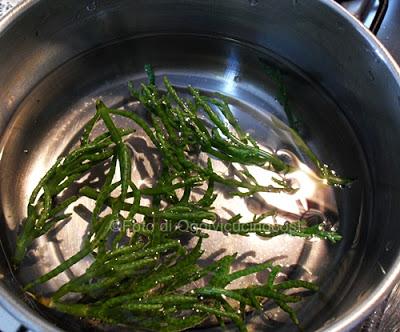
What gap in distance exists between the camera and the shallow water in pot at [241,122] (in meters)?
1.66

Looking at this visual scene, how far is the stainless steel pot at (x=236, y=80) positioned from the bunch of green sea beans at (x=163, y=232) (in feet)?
0.44

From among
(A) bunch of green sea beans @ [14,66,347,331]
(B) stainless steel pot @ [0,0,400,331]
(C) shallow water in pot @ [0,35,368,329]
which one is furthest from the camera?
(C) shallow water in pot @ [0,35,368,329]

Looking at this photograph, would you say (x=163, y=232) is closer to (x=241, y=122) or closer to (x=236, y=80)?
(x=241, y=122)

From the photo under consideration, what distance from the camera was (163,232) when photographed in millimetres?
1471

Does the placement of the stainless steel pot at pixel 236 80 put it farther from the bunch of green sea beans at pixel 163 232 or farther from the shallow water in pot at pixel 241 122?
the bunch of green sea beans at pixel 163 232

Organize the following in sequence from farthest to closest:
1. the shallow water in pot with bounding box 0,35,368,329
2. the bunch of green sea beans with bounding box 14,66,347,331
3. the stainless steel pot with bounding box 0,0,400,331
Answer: the shallow water in pot with bounding box 0,35,368,329
the stainless steel pot with bounding box 0,0,400,331
the bunch of green sea beans with bounding box 14,66,347,331

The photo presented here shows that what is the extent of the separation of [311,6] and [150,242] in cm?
98

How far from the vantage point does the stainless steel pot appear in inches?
59.2

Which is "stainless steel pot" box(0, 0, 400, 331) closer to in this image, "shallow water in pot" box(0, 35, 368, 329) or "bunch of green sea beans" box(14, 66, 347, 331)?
"shallow water in pot" box(0, 35, 368, 329)

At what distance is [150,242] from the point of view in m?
1.41

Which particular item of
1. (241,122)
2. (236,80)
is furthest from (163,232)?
(236,80)

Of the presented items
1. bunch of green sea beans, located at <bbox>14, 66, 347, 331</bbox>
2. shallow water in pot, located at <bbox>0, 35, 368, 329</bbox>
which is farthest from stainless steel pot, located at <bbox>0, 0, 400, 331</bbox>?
bunch of green sea beans, located at <bbox>14, 66, 347, 331</bbox>

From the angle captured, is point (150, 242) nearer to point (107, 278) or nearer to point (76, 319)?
point (107, 278)

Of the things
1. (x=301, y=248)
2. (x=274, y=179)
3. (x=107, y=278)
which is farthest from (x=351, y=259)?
(x=107, y=278)
